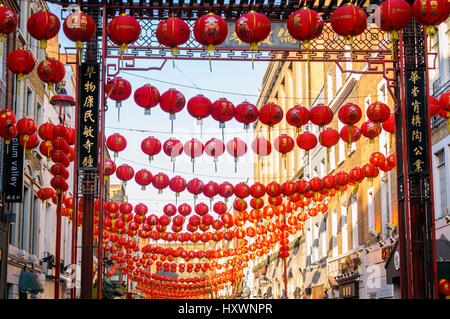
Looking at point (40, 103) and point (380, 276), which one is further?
point (40, 103)

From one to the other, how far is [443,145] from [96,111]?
10183mm

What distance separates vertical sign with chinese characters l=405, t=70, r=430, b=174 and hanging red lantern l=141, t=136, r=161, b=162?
7.08 metres

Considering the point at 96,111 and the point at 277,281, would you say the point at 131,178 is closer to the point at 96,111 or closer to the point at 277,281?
the point at 96,111

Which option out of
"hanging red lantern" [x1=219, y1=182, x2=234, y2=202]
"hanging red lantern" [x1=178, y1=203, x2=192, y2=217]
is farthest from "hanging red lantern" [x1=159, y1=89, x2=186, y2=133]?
"hanging red lantern" [x1=178, y1=203, x2=192, y2=217]

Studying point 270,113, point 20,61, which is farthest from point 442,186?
point 20,61

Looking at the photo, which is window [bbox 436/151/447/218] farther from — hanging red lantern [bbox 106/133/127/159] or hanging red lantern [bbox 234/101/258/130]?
hanging red lantern [bbox 106/133/127/159]

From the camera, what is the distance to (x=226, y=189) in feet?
76.9

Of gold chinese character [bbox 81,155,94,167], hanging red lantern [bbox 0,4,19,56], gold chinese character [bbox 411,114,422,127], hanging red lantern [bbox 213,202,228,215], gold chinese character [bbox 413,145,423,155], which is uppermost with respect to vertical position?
hanging red lantern [bbox 0,4,19,56]

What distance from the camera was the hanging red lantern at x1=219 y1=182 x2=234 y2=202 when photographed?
76.8ft

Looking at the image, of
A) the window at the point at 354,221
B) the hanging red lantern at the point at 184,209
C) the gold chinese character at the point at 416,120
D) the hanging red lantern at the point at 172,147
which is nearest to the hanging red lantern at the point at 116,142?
the hanging red lantern at the point at 172,147

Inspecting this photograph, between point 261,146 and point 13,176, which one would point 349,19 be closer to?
point 261,146

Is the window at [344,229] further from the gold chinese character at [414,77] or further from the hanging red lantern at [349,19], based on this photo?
the hanging red lantern at [349,19]
